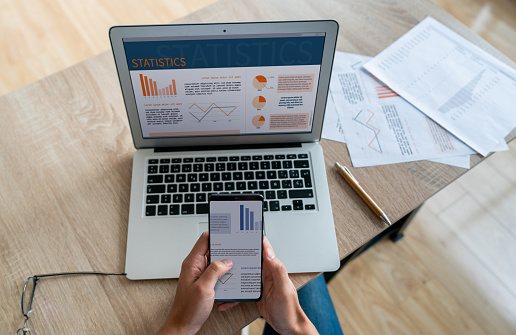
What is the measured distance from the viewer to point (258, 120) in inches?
35.6

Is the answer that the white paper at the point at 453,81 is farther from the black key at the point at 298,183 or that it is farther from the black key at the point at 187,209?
the black key at the point at 187,209

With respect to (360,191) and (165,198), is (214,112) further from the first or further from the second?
(360,191)

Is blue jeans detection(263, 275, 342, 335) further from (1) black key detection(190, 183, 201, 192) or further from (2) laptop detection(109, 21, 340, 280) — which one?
(1) black key detection(190, 183, 201, 192)

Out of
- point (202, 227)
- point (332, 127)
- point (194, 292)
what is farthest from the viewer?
point (332, 127)

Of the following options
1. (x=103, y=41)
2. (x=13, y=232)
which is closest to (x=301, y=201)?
(x=13, y=232)

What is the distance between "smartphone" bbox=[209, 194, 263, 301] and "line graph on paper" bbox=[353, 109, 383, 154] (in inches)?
14.8

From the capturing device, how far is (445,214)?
1679mm

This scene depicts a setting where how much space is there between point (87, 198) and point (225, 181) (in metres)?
0.29

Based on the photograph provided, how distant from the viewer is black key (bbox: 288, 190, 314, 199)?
2.92 feet

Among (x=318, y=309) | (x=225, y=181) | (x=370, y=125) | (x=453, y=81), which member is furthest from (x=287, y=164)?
(x=453, y=81)

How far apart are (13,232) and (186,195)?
1.15 feet

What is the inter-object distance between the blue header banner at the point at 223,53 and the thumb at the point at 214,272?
1.18ft

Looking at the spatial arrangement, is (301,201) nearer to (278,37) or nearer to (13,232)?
(278,37)

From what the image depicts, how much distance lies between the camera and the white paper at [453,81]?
102 centimetres
